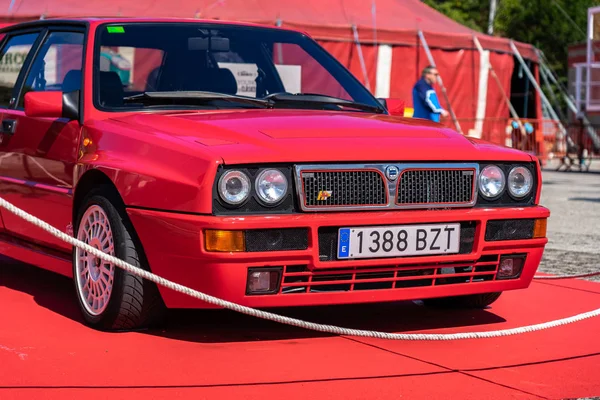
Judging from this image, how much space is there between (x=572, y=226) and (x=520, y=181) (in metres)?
6.50

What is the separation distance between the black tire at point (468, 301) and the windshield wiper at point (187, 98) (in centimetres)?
138

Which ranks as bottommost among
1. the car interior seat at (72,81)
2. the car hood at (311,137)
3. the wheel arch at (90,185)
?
the wheel arch at (90,185)

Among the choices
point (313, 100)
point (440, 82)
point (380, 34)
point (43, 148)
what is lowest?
point (43, 148)

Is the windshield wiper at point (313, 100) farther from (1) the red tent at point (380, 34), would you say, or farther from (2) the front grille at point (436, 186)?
(1) the red tent at point (380, 34)

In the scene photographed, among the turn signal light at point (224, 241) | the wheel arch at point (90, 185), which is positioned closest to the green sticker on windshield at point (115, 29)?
the wheel arch at point (90, 185)

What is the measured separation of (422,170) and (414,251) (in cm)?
37

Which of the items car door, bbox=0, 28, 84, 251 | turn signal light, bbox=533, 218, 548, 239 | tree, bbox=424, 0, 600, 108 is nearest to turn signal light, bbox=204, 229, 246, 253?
car door, bbox=0, 28, 84, 251

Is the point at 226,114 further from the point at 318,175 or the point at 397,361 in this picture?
the point at 397,361

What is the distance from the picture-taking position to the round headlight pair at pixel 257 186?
482 cm

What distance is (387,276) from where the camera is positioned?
5.14m

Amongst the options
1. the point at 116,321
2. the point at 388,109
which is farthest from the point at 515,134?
the point at 116,321

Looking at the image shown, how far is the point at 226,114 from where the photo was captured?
18.3ft

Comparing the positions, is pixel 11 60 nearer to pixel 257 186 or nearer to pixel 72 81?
pixel 72 81

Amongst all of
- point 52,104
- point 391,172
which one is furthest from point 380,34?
point 391,172
